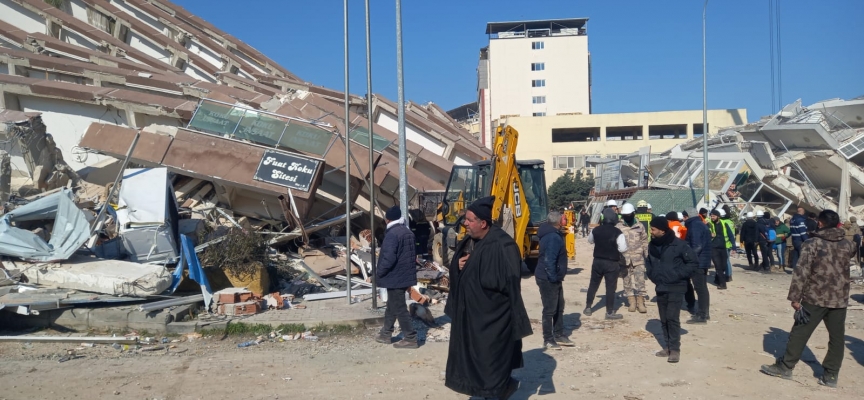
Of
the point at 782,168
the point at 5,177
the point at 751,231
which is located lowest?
the point at 751,231

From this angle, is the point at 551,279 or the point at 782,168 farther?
the point at 782,168

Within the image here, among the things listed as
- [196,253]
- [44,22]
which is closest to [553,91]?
[44,22]

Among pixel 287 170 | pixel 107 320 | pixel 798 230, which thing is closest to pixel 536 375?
pixel 107 320

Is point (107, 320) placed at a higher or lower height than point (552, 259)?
lower

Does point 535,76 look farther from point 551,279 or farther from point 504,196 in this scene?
point 551,279

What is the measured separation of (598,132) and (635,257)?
4846 centimetres

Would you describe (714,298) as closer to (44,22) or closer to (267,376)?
(267,376)

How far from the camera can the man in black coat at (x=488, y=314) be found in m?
4.28

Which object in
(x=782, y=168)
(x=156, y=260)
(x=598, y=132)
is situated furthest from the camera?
(x=598, y=132)

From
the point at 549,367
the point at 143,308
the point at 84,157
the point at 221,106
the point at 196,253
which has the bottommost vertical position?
the point at 549,367

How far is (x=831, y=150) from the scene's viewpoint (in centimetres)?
2628

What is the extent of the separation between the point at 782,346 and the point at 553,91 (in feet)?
196

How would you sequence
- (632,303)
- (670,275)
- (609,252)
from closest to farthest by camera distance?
(670,275)
(609,252)
(632,303)

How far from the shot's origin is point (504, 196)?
11906 millimetres
